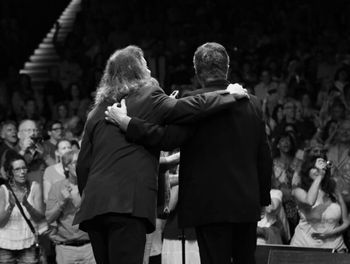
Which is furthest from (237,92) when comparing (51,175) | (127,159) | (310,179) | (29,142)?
(29,142)

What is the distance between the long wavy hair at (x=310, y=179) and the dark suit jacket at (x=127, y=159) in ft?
12.5

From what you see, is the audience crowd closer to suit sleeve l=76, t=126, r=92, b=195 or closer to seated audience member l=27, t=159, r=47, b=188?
seated audience member l=27, t=159, r=47, b=188

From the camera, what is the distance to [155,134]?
649 cm

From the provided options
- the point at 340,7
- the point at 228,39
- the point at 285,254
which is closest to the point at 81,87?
the point at 228,39

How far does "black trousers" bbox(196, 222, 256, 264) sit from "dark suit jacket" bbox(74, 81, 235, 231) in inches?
14.2

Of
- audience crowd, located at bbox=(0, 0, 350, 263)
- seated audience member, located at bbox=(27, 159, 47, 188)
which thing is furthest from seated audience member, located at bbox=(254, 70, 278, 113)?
seated audience member, located at bbox=(27, 159, 47, 188)

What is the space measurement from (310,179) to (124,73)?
411cm

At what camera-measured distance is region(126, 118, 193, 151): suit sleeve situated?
6.46 m

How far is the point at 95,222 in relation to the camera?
6473 millimetres

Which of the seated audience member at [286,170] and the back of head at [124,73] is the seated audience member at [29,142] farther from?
the back of head at [124,73]

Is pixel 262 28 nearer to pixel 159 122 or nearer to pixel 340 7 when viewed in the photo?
pixel 340 7

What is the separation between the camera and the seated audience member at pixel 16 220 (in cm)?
996

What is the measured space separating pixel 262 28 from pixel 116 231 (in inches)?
516

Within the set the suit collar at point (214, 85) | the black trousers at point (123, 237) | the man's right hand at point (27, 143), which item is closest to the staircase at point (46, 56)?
the man's right hand at point (27, 143)
